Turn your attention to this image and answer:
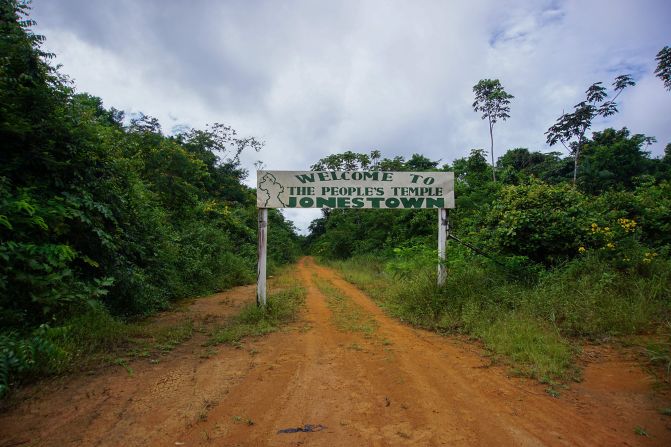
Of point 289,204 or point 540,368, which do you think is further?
point 289,204

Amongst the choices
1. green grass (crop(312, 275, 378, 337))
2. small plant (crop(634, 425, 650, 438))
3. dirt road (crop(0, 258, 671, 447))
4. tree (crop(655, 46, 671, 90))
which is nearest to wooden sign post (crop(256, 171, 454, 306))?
green grass (crop(312, 275, 378, 337))

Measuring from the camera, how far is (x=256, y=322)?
6.25 m

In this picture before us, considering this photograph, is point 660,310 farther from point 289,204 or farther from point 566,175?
point 566,175

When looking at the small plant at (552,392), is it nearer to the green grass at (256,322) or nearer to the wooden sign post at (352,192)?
the wooden sign post at (352,192)

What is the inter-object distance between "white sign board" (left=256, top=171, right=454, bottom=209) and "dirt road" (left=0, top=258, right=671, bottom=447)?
11.0 ft

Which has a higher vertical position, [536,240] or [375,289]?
[536,240]

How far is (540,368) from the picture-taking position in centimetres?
374

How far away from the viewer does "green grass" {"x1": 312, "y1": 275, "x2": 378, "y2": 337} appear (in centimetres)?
585

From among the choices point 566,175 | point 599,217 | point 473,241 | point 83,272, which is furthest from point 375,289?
point 566,175

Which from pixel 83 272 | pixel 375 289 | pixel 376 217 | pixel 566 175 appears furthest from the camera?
pixel 566 175

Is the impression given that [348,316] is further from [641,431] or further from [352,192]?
[641,431]

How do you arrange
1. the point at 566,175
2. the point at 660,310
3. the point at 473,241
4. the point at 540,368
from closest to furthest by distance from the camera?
1. the point at 540,368
2. the point at 660,310
3. the point at 473,241
4. the point at 566,175

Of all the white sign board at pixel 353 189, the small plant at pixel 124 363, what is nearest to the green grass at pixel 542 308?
the white sign board at pixel 353 189

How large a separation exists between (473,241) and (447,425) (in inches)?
231
